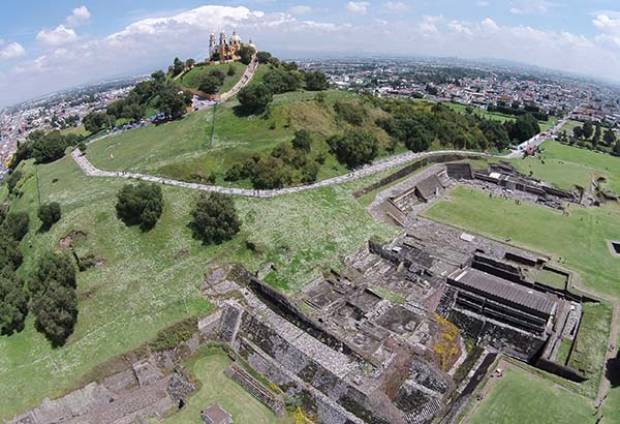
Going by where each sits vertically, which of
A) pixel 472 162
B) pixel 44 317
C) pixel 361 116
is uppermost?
pixel 361 116

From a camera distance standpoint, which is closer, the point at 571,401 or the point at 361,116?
the point at 571,401

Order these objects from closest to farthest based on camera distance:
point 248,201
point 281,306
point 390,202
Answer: point 281,306, point 248,201, point 390,202

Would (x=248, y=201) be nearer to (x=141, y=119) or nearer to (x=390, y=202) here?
(x=390, y=202)

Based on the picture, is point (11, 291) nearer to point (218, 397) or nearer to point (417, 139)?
point (218, 397)

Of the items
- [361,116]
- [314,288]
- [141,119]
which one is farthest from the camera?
[141,119]

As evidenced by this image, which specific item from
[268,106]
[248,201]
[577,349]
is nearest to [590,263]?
[577,349]

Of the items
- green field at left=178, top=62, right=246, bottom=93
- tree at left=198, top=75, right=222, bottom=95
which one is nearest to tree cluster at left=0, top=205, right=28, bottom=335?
tree at left=198, top=75, right=222, bottom=95

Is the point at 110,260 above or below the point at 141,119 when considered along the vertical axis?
below
